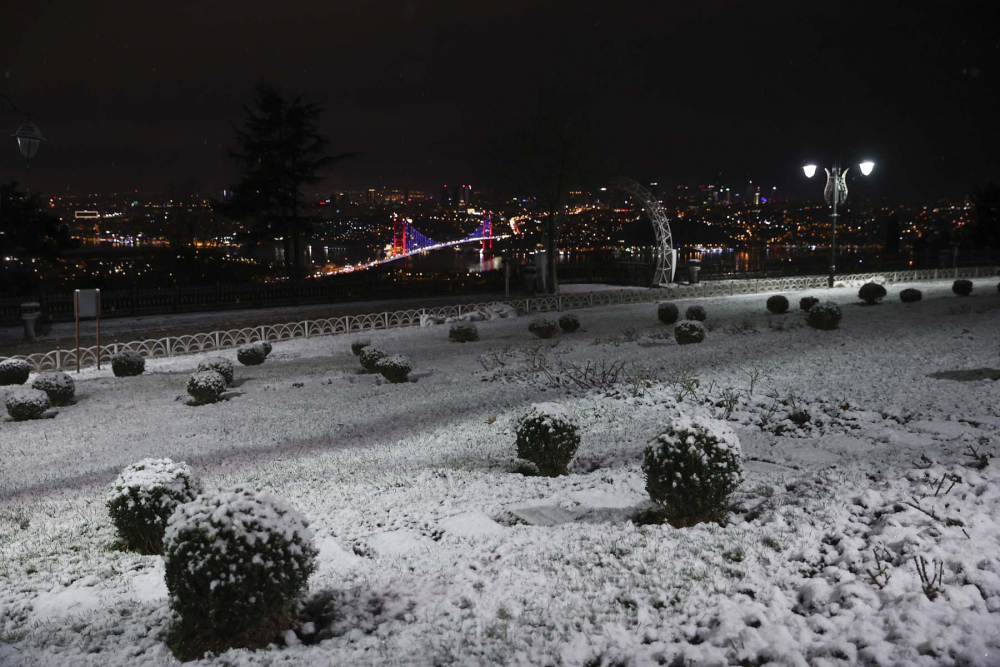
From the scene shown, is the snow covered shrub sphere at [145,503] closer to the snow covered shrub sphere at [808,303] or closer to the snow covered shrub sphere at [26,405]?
the snow covered shrub sphere at [26,405]

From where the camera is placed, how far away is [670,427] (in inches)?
264

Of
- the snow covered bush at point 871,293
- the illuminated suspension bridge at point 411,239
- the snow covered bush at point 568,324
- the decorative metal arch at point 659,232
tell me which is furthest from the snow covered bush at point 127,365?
the illuminated suspension bridge at point 411,239

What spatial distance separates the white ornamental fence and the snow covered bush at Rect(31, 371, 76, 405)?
337cm

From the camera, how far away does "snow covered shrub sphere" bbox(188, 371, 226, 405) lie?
14.2 metres

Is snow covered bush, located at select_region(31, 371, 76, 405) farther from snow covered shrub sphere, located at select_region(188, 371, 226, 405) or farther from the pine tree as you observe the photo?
the pine tree

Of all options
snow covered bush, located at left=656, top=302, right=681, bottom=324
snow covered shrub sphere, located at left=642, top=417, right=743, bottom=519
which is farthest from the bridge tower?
snow covered shrub sphere, located at left=642, top=417, right=743, bottom=519

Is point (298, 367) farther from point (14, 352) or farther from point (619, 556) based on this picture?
point (619, 556)

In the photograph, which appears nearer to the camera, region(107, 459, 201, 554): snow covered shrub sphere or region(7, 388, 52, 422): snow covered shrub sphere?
region(107, 459, 201, 554): snow covered shrub sphere

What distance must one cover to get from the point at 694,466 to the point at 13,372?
54.5 ft

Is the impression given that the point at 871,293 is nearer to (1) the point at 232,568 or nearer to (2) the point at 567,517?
(2) the point at 567,517

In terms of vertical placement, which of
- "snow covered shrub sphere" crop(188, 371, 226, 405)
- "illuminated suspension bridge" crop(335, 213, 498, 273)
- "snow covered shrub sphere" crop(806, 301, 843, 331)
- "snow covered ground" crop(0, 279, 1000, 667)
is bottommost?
"snow covered ground" crop(0, 279, 1000, 667)

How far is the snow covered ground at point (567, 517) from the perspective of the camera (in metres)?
4.70

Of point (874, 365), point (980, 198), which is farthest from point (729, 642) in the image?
point (980, 198)

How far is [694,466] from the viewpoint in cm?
646
